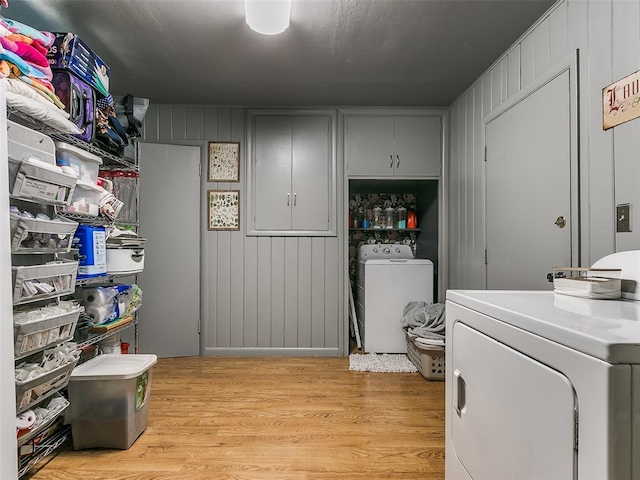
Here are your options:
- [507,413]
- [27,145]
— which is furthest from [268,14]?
[507,413]

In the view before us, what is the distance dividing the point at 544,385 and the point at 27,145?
5.95ft

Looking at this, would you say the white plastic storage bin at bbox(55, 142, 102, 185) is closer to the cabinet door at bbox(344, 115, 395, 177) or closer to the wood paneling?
the cabinet door at bbox(344, 115, 395, 177)

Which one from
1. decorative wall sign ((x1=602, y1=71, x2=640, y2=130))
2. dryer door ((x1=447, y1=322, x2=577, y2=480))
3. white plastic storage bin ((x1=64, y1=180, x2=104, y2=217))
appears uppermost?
decorative wall sign ((x1=602, y1=71, x2=640, y2=130))

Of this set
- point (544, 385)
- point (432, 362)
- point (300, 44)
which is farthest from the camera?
point (432, 362)

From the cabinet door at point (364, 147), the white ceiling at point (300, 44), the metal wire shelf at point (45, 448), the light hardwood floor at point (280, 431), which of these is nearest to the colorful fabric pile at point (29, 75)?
the white ceiling at point (300, 44)

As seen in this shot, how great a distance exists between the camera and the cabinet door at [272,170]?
134 inches

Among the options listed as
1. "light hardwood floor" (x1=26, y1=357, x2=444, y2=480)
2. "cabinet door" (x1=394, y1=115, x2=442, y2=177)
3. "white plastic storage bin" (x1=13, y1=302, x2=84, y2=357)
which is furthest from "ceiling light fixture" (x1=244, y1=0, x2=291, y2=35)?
"light hardwood floor" (x1=26, y1=357, x2=444, y2=480)

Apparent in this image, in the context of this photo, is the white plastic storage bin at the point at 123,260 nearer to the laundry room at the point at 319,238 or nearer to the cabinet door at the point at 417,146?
the laundry room at the point at 319,238

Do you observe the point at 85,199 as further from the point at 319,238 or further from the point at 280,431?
the point at 319,238

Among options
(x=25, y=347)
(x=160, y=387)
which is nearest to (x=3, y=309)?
(x=25, y=347)

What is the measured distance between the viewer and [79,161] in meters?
1.77

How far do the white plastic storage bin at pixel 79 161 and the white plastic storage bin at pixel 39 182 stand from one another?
→ 0.62ft

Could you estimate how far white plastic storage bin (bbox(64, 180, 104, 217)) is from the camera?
173 cm

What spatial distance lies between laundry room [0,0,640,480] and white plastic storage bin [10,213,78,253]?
0.01m
